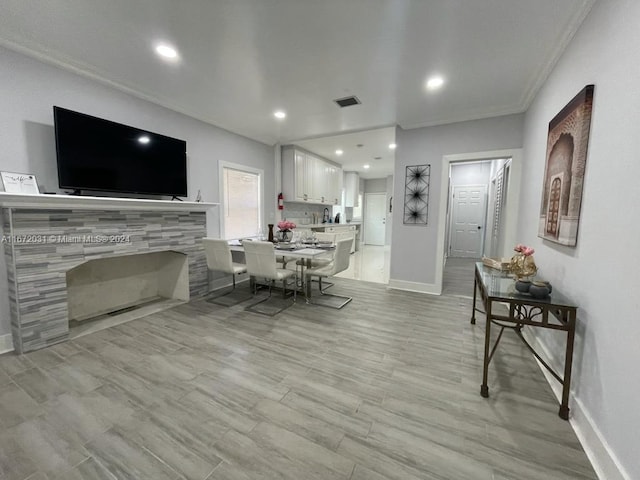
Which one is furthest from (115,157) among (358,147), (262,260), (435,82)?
(358,147)

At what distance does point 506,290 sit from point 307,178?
4552 millimetres

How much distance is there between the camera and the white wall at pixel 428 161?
138 inches

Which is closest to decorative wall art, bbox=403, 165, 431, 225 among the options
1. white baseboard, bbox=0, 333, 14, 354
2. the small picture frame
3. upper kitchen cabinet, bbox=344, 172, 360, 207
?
the small picture frame

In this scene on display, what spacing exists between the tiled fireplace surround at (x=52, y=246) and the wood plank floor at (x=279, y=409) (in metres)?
0.27

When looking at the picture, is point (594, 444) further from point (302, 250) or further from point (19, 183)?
point (19, 183)

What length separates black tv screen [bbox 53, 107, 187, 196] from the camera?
8.02ft

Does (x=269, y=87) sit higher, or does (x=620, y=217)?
(x=269, y=87)

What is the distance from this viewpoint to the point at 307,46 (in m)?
2.19

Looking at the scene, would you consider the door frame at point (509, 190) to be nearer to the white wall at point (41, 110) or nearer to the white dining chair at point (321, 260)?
the white dining chair at point (321, 260)

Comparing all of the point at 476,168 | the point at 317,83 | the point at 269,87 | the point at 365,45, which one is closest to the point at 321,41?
the point at 365,45

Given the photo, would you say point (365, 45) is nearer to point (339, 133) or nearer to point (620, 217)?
point (620, 217)

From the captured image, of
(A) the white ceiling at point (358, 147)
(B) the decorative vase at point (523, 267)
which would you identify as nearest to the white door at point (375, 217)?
(A) the white ceiling at point (358, 147)

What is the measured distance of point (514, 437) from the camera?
1456 mm

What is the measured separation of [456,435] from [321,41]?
293cm
